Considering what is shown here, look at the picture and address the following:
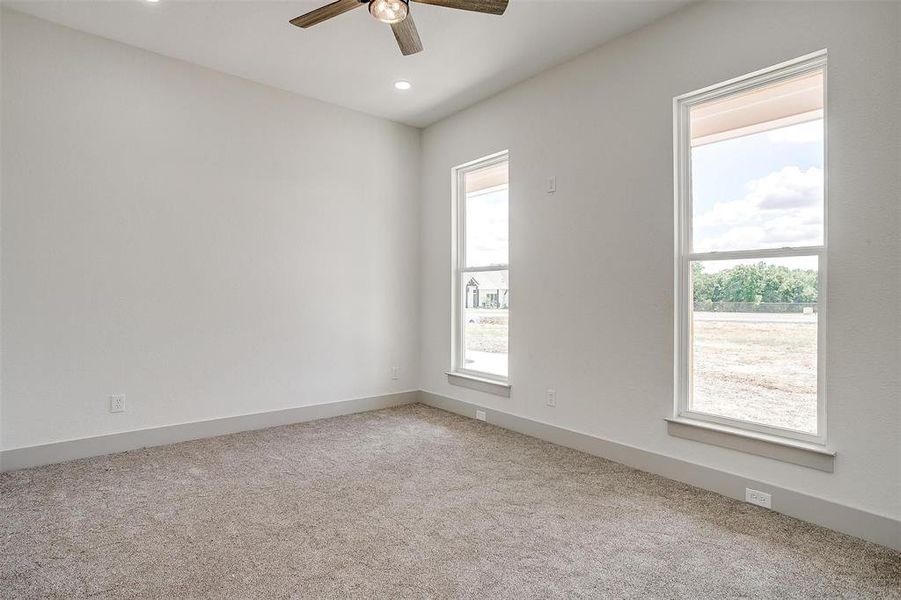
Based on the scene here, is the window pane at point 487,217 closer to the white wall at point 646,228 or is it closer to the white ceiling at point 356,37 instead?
the white wall at point 646,228

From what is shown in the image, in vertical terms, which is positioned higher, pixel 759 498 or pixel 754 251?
pixel 754 251

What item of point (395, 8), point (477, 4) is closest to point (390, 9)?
point (395, 8)

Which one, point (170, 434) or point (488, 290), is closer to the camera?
point (170, 434)

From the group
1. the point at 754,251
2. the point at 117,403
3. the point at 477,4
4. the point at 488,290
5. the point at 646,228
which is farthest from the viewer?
the point at 488,290

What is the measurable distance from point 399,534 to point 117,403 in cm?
247

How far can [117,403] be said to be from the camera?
344cm

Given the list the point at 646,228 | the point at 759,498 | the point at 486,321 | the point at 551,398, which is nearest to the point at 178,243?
the point at 486,321

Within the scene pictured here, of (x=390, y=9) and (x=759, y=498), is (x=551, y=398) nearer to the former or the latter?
(x=759, y=498)

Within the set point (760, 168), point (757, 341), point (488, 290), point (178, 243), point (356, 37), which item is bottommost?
point (757, 341)

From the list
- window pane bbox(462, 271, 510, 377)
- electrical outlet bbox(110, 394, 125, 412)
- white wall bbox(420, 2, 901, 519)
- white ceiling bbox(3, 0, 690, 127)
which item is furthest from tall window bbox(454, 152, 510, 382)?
electrical outlet bbox(110, 394, 125, 412)

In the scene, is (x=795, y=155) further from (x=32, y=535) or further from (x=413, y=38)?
(x=32, y=535)

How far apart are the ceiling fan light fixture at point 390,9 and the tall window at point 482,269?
6.91 ft

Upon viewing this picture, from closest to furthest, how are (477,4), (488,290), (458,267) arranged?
(477,4)
(488,290)
(458,267)

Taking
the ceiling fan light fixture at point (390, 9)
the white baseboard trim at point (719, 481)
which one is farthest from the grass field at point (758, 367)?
the ceiling fan light fixture at point (390, 9)
